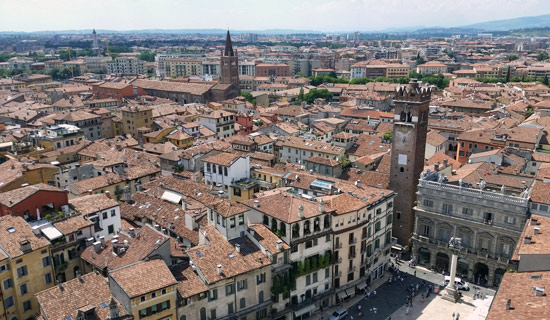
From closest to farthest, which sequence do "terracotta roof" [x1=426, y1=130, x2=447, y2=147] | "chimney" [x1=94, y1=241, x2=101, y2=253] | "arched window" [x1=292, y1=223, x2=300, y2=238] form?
1. "chimney" [x1=94, y1=241, x2=101, y2=253]
2. "arched window" [x1=292, y1=223, x2=300, y2=238]
3. "terracotta roof" [x1=426, y1=130, x2=447, y2=147]

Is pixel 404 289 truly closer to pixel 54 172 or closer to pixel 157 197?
pixel 157 197

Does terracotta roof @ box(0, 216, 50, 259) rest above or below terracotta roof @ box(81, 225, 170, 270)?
above

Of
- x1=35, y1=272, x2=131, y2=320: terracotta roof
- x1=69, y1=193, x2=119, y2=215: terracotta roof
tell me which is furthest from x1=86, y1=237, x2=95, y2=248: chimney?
x1=35, y1=272, x2=131, y2=320: terracotta roof

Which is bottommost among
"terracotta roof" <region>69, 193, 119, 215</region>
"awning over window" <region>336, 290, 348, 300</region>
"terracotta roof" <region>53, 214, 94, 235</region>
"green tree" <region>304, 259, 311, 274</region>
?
"awning over window" <region>336, 290, 348, 300</region>

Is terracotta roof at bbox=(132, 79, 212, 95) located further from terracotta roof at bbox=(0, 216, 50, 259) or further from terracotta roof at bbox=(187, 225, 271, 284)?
terracotta roof at bbox=(187, 225, 271, 284)

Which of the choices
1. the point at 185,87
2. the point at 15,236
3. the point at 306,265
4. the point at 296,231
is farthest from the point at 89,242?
the point at 185,87

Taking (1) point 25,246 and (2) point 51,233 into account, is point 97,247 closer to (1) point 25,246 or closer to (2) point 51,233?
(2) point 51,233
